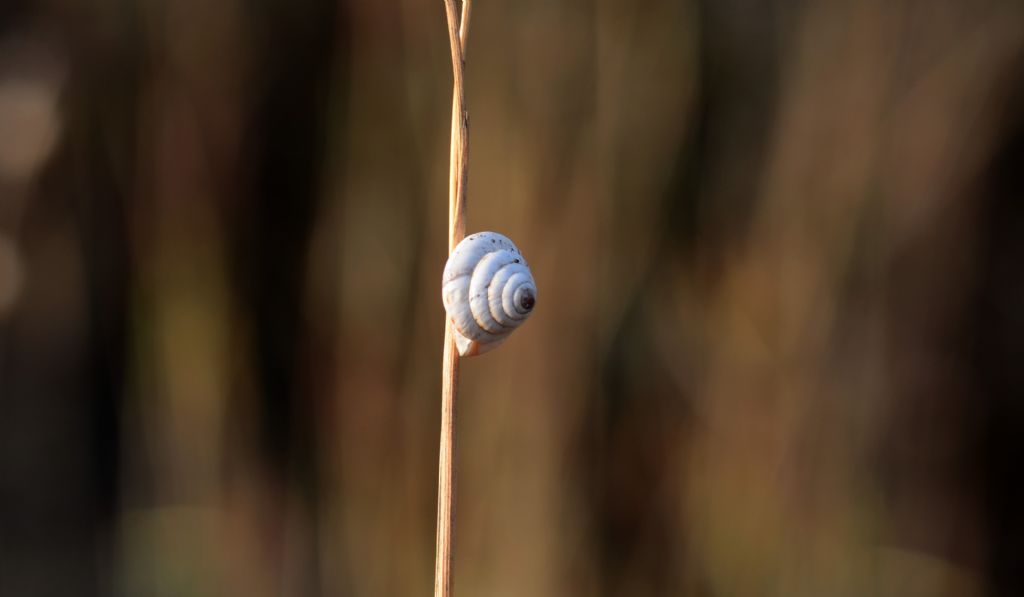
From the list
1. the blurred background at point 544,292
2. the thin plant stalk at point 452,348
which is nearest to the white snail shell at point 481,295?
the thin plant stalk at point 452,348

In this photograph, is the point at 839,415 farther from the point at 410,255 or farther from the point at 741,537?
the point at 410,255

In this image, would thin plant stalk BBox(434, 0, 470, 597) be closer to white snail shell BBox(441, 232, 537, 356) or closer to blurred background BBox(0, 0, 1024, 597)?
white snail shell BBox(441, 232, 537, 356)

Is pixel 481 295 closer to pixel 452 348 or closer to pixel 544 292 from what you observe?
pixel 452 348

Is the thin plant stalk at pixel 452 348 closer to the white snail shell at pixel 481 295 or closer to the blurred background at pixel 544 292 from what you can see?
the white snail shell at pixel 481 295

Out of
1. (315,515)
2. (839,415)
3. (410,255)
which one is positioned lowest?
(315,515)

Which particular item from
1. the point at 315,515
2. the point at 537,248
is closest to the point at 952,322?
the point at 537,248

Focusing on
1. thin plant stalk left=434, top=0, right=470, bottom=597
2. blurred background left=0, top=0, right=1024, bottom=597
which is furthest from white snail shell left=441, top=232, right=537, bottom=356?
blurred background left=0, top=0, right=1024, bottom=597

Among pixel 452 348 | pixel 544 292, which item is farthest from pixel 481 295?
pixel 544 292
